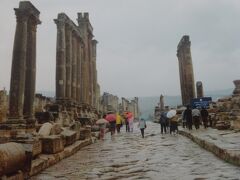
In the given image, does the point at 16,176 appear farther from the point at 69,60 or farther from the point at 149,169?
the point at 69,60

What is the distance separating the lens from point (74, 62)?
27.4 meters

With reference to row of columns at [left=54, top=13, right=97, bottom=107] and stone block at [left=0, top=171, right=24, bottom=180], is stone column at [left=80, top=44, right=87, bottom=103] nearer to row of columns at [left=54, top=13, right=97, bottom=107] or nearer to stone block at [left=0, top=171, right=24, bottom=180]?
row of columns at [left=54, top=13, right=97, bottom=107]

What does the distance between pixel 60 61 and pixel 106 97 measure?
133 feet

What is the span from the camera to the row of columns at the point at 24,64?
54.5 ft

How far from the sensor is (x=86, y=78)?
32.2m

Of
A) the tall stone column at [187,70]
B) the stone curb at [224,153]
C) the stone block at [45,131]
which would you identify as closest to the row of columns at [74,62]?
the tall stone column at [187,70]

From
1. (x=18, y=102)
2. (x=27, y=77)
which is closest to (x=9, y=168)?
(x=18, y=102)

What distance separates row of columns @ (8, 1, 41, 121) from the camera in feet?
54.5

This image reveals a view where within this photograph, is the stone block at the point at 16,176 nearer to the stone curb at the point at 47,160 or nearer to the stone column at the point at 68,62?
the stone curb at the point at 47,160

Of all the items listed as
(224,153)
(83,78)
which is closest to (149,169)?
→ (224,153)

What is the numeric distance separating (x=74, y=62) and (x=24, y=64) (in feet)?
34.0

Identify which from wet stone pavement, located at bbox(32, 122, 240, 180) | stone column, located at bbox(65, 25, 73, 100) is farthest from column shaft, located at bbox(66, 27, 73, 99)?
wet stone pavement, located at bbox(32, 122, 240, 180)

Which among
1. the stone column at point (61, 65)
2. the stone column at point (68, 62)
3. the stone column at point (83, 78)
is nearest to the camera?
the stone column at point (61, 65)

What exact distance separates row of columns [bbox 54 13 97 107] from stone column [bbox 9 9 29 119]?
662cm
